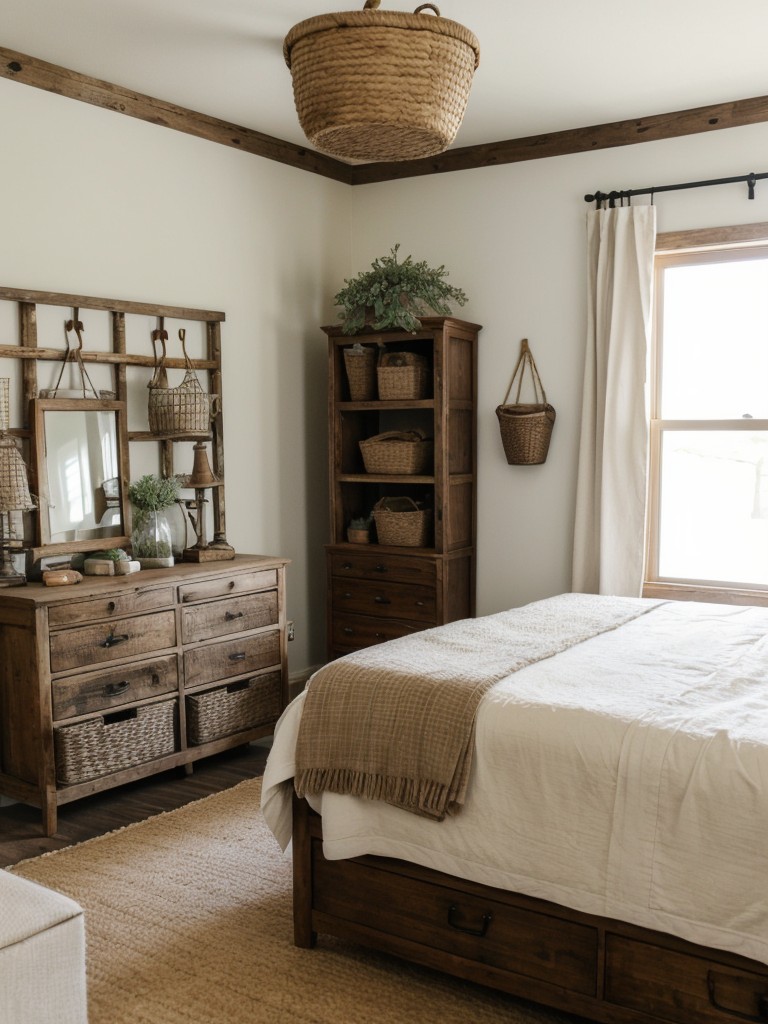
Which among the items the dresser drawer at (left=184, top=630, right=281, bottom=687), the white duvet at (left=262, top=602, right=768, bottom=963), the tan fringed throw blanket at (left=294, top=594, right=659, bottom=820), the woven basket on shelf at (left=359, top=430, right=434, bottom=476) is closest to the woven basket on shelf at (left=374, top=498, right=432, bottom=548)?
the woven basket on shelf at (left=359, top=430, right=434, bottom=476)

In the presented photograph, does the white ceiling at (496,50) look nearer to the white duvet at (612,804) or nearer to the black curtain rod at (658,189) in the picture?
the black curtain rod at (658,189)

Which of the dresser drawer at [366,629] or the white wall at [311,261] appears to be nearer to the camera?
the white wall at [311,261]

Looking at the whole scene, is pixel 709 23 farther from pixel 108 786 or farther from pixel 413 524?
pixel 108 786

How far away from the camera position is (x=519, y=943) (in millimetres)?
2158

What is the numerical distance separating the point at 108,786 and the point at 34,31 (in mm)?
2643

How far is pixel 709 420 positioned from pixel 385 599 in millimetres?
1681

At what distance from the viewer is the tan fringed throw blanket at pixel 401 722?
2.19 m

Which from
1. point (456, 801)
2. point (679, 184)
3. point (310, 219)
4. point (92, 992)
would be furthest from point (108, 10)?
point (92, 992)

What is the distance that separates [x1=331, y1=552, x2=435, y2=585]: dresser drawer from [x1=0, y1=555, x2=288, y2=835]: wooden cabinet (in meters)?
0.61

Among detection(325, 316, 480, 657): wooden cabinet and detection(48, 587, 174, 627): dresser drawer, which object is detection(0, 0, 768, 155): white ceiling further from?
detection(48, 587, 174, 627): dresser drawer

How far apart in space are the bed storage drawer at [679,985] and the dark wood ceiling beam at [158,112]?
3.46 metres

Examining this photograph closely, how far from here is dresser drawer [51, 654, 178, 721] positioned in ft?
11.0

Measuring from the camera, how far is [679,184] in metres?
4.28

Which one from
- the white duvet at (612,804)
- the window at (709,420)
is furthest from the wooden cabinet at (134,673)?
the window at (709,420)
